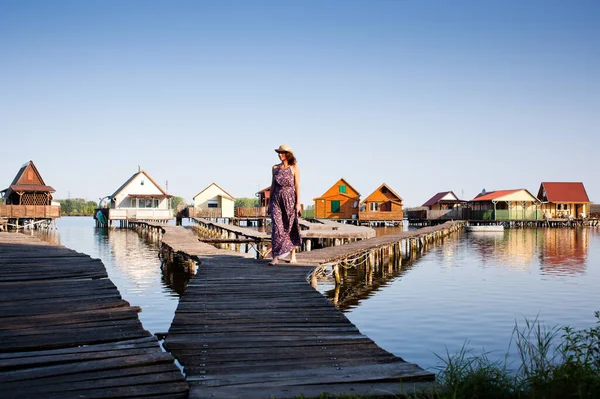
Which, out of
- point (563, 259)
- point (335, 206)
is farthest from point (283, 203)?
point (335, 206)

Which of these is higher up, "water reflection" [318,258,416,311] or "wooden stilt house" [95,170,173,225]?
"wooden stilt house" [95,170,173,225]

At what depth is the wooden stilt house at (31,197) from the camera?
4509 centimetres

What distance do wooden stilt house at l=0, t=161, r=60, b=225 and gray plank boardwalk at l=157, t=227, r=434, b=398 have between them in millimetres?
42511

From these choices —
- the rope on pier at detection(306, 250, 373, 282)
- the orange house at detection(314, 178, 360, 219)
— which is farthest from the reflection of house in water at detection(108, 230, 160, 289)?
the orange house at detection(314, 178, 360, 219)

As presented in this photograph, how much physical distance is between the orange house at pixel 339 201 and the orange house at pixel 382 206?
120 centimetres

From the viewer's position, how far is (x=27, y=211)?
1777 inches

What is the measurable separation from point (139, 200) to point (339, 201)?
22.1m

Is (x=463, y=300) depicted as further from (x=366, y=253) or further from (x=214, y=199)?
(x=214, y=199)

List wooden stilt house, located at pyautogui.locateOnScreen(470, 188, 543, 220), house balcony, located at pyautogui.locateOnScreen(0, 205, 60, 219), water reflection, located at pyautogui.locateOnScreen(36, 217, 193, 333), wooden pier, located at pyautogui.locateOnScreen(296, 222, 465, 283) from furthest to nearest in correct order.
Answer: wooden stilt house, located at pyautogui.locateOnScreen(470, 188, 543, 220) < house balcony, located at pyautogui.locateOnScreen(0, 205, 60, 219) < wooden pier, located at pyautogui.locateOnScreen(296, 222, 465, 283) < water reflection, located at pyautogui.locateOnScreen(36, 217, 193, 333)

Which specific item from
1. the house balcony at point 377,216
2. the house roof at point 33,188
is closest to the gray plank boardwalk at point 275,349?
the house roof at point 33,188

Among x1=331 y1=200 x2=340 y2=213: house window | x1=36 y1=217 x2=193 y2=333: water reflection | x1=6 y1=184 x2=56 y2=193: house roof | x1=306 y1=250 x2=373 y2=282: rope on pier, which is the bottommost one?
x1=36 y1=217 x2=193 y2=333: water reflection

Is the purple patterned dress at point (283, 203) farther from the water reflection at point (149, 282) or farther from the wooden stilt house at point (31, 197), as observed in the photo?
the wooden stilt house at point (31, 197)

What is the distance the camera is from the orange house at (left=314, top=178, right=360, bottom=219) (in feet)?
208

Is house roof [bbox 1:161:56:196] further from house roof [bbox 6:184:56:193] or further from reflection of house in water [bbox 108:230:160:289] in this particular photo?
reflection of house in water [bbox 108:230:160:289]
